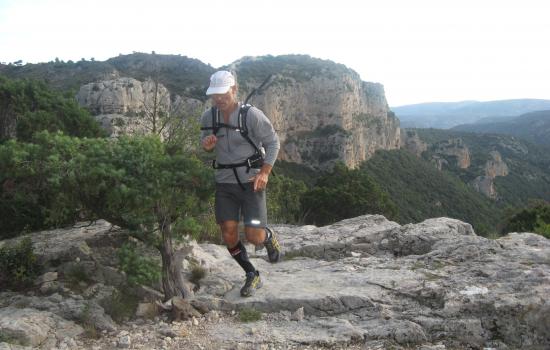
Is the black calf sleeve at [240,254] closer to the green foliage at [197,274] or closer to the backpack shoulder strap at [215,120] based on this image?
the green foliage at [197,274]

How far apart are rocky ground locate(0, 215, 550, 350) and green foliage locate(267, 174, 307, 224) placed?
2732mm

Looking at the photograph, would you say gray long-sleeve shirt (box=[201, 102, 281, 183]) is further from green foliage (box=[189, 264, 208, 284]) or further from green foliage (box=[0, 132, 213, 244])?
green foliage (box=[189, 264, 208, 284])

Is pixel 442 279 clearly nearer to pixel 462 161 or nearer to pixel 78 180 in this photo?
pixel 78 180

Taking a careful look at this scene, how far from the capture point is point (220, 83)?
4824mm

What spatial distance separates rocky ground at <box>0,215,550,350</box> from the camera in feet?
14.3

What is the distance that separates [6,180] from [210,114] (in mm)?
2486

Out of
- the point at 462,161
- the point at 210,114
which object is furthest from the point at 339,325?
the point at 462,161

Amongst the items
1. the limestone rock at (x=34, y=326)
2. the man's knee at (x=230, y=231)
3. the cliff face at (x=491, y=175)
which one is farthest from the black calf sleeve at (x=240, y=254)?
the cliff face at (x=491, y=175)

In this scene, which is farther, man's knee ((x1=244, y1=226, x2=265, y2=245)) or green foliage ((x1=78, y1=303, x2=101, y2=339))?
man's knee ((x1=244, y1=226, x2=265, y2=245))

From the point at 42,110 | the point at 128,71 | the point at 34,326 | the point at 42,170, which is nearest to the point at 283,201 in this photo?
the point at 42,110

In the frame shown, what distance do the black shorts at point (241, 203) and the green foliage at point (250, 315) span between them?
1.03 metres

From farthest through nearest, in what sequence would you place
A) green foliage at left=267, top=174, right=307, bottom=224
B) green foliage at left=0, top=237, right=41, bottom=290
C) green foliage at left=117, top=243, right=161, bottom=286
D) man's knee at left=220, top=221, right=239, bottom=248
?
green foliage at left=267, top=174, right=307, bottom=224 → green foliage at left=0, top=237, right=41, bottom=290 → man's knee at left=220, top=221, right=239, bottom=248 → green foliage at left=117, top=243, right=161, bottom=286

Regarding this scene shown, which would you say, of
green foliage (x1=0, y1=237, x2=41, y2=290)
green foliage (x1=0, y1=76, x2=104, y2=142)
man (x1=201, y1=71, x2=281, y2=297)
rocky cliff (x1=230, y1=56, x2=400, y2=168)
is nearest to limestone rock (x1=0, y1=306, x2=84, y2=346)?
green foliage (x1=0, y1=237, x2=41, y2=290)

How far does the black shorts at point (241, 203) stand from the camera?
5.04m
